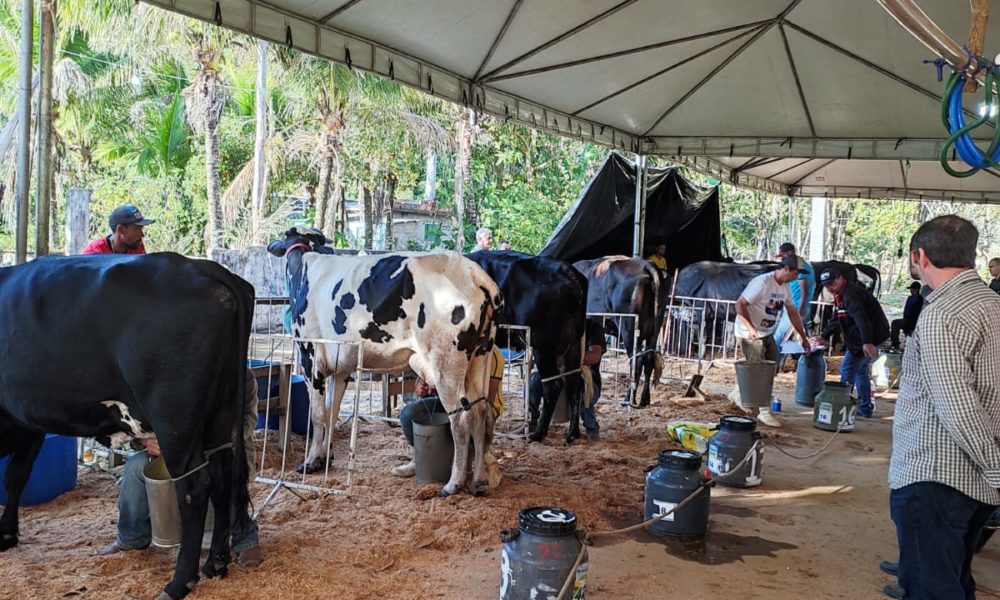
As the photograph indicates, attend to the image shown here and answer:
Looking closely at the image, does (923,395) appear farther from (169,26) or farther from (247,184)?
(247,184)

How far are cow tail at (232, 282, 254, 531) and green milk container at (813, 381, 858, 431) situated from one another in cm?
663

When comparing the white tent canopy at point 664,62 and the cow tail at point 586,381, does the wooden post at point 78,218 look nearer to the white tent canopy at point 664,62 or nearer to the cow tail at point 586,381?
the white tent canopy at point 664,62

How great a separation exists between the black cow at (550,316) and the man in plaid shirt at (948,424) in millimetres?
4068

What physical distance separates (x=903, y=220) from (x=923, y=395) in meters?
28.9

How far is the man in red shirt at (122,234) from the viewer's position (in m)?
5.19

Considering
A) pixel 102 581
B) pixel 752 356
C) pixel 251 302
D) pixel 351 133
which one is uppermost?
pixel 351 133

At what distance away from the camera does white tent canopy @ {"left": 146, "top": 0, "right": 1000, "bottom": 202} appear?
667cm

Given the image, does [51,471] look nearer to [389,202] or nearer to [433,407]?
[433,407]

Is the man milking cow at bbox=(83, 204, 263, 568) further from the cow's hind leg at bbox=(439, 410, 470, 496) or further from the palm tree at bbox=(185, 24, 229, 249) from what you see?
the palm tree at bbox=(185, 24, 229, 249)

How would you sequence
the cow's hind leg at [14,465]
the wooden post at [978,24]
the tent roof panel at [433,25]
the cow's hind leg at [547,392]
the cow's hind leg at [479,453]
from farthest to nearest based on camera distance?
the cow's hind leg at [547,392] → the tent roof panel at [433,25] → the cow's hind leg at [479,453] → the wooden post at [978,24] → the cow's hind leg at [14,465]

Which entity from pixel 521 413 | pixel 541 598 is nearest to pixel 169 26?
pixel 521 413

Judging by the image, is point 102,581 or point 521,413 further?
point 521,413

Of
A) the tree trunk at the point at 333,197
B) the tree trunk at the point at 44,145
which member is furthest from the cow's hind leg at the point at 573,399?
the tree trunk at the point at 333,197

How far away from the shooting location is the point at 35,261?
4090 mm
